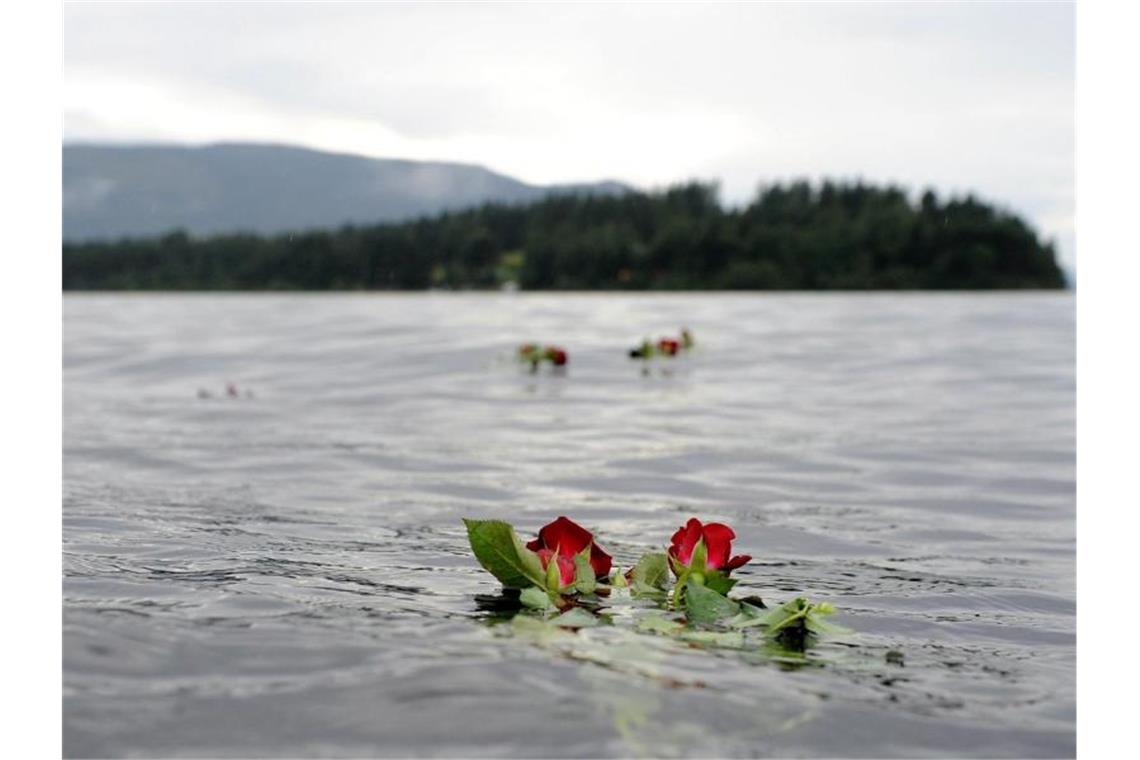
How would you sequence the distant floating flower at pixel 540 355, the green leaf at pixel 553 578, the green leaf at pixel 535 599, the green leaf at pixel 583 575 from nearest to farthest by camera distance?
the green leaf at pixel 535 599 < the green leaf at pixel 553 578 < the green leaf at pixel 583 575 < the distant floating flower at pixel 540 355

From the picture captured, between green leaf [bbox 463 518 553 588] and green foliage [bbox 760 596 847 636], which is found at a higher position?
green leaf [bbox 463 518 553 588]

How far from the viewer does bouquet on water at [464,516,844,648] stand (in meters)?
3.14

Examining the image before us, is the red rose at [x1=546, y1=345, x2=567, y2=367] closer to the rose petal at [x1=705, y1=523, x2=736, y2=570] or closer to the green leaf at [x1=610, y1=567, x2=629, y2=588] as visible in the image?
the green leaf at [x1=610, y1=567, x2=629, y2=588]

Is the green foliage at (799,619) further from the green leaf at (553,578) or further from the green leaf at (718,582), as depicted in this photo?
the green leaf at (553,578)

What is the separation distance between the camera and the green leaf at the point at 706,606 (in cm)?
322

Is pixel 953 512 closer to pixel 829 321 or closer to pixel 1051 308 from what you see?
pixel 829 321

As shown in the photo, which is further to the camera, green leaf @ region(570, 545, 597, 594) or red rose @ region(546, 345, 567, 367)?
red rose @ region(546, 345, 567, 367)

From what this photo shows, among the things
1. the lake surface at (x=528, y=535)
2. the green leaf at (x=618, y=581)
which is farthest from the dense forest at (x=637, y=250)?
the green leaf at (x=618, y=581)

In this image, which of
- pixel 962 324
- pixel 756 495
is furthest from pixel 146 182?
pixel 756 495

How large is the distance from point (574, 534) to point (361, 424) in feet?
22.2

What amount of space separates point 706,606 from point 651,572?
30 cm

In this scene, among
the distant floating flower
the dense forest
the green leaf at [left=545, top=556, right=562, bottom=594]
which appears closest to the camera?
the green leaf at [left=545, top=556, right=562, bottom=594]

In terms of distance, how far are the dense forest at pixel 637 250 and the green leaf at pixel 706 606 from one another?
168 feet

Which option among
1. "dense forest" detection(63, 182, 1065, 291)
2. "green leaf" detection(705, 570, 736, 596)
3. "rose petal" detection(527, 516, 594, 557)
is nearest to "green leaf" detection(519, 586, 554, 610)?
"rose petal" detection(527, 516, 594, 557)
